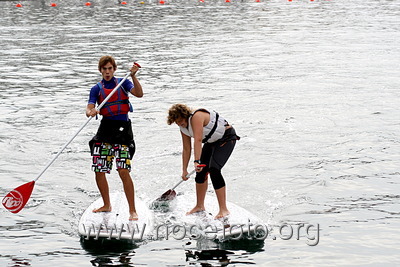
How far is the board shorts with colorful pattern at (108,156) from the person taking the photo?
909 centimetres

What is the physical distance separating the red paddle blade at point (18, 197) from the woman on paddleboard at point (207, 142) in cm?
220

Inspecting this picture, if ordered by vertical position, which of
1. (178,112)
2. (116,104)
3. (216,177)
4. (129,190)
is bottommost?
(129,190)

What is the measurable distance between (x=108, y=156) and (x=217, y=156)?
4.73 feet

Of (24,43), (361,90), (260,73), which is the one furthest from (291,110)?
(24,43)

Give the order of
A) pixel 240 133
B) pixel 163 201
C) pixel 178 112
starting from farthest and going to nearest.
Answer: pixel 240 133 → pixel 163 201 → pixel 178 112

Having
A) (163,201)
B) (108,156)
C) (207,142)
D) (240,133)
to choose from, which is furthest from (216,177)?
(240,133)

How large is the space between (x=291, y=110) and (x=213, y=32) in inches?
667

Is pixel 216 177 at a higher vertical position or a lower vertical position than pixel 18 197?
higher

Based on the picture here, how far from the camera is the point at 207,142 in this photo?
935cm

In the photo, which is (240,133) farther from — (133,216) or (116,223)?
(116,223)

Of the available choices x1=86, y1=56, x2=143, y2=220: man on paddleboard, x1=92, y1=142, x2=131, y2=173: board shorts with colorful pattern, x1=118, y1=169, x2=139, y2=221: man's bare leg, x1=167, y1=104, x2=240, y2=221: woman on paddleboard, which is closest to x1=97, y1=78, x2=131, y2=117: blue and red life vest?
x1=86, y1=56, x2=143, y2=220: man on paddleboard

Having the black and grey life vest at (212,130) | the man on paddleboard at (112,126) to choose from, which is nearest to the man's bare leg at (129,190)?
the man on paddleboard at (112,126)

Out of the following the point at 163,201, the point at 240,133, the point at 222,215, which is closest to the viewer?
the point at 222,215

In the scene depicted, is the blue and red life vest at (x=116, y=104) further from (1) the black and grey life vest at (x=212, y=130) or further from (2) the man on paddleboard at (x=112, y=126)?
(1) the black and grey life vest at (x=212, y=130)
